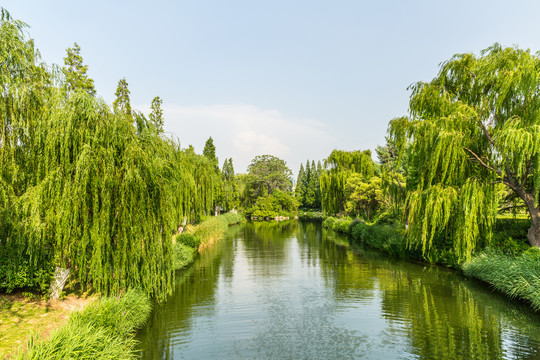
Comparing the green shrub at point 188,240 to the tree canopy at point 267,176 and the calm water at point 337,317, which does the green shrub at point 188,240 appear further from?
the tree canopy at point 267,176

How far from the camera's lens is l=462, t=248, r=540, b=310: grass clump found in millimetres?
10734

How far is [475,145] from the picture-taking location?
1445cm

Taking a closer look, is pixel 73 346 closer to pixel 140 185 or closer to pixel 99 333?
pixel 99 333

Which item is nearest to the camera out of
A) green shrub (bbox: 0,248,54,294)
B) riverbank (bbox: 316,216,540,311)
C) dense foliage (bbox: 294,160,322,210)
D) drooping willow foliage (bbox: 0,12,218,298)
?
drooping willow foliage (bbox: 0,12,218,298)

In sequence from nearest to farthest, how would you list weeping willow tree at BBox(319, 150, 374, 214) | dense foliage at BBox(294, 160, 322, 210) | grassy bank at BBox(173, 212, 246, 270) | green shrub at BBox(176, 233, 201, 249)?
grassy bank at BBox(173, 212, 246, 270), green shrub at BBox(176, 233, 201, 249), weeping willow tree at BBox(319, 150, 374, 214), dense foliage at BBox(294, 160, 322, 210)

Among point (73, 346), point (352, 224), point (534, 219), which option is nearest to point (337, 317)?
point (73, 346)

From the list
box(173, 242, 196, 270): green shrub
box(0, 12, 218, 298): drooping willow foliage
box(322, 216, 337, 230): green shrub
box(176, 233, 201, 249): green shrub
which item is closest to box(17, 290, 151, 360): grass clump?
box(0, 12, 218, 298): drooping willow foliage

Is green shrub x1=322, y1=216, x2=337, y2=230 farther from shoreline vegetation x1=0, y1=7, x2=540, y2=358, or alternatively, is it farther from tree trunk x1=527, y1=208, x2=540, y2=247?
tree trunk x1=527, y1=208, x2=540, y2=247

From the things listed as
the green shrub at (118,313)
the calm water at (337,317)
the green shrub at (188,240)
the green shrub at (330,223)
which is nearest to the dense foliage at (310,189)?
the green shrub at (330,223)

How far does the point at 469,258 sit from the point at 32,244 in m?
15.1

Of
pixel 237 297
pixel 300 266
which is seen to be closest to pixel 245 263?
pixel 300 266

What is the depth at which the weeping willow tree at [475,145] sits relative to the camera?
1257 cm

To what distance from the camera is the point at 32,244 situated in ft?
27.3

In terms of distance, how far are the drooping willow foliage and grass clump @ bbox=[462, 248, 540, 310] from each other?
11.4m
